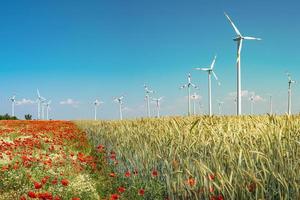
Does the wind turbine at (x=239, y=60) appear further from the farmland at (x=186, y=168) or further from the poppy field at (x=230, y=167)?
the poppy field at (x=230, y=167)

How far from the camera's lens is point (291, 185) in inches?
253

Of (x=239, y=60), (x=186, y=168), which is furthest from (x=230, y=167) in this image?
(x=239, y=60)

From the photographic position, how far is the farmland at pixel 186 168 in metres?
6.78

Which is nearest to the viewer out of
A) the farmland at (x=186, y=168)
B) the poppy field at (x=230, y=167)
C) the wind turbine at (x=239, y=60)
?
the poppy field at (x=230, y=167)

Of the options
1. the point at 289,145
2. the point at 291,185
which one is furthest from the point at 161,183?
the point at 291,185

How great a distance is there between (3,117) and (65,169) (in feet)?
236

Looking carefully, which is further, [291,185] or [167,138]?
[167,138]

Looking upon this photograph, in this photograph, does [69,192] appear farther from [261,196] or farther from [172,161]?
[261,196]

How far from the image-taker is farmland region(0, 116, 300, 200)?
678cm

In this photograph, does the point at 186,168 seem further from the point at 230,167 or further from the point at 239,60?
the point at 239,60

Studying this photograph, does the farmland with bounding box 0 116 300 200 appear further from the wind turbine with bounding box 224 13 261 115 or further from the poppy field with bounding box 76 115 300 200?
the wind turbine with bounding box 224 13 261 115

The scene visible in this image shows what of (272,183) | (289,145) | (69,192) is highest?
(289,145)

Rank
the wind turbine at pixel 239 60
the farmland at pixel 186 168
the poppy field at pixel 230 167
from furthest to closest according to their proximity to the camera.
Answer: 1. the wind turbine at pixel 239 60
2. the farmland at pixel 186 168
3. the poppy field at pixel 230 167

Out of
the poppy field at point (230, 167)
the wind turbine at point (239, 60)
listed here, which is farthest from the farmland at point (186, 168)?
the wind turbine at point (239, 60)
